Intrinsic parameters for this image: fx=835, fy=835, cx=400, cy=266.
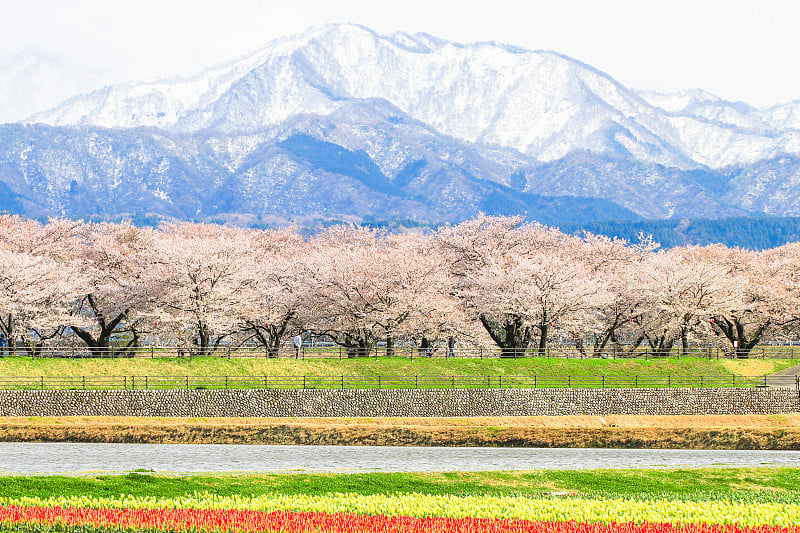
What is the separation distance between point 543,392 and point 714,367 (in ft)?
63.3

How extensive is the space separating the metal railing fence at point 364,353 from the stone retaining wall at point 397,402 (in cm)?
892

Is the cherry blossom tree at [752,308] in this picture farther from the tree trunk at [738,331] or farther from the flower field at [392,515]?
the flower field at [392,515]

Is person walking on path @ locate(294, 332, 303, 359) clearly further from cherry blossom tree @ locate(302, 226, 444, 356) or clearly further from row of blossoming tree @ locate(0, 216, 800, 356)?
cherry blossom tree @ locate(302, 226, 444, 356)

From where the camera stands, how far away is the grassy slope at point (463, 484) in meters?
23.7

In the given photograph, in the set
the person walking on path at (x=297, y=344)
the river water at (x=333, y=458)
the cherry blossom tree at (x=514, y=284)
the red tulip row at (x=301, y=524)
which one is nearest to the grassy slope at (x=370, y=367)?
the person walking on path at (x=297, y=344)

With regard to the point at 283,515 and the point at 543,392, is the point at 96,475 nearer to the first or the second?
the point at 283,515

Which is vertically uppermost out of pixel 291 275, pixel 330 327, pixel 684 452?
pixel 291 275

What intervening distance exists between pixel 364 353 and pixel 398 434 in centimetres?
2433

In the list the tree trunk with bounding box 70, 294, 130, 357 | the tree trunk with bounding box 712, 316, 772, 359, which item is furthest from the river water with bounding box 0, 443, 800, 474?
the tree trunk with bounding box 712, 316, 772, 359

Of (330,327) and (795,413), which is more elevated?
(330,327)

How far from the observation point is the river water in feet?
101

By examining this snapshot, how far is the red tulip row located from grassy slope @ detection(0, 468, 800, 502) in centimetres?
403

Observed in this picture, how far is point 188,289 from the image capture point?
62562mm

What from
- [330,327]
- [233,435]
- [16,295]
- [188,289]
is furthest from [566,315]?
[16,295]
